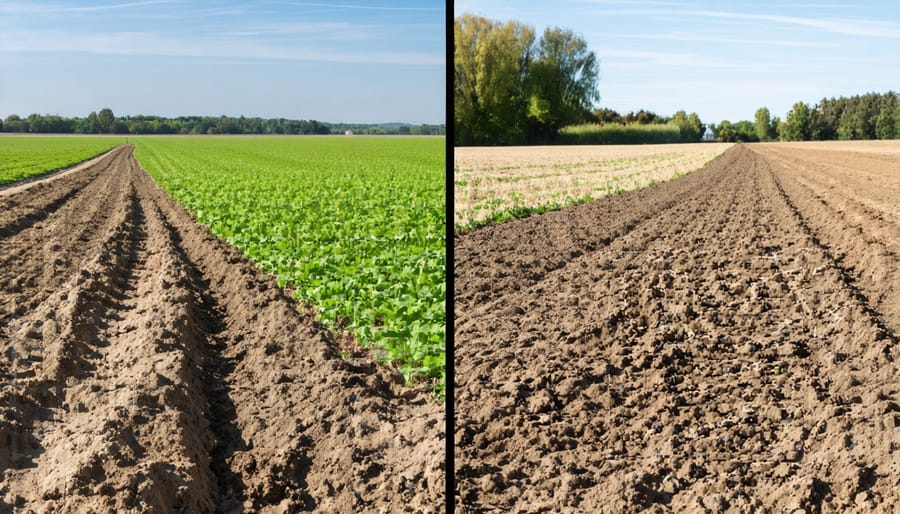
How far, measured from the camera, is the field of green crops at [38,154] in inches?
1183

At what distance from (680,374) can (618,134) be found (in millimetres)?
65385

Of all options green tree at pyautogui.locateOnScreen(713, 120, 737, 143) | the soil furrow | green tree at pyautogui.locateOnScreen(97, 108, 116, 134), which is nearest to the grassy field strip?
the soil furrow

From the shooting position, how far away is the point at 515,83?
52250mm

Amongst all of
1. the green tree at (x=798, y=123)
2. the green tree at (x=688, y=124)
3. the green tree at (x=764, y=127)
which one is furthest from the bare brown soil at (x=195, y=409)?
the green tree at (x=764, y=127)

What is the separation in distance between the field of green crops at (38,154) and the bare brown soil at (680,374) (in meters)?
23.3

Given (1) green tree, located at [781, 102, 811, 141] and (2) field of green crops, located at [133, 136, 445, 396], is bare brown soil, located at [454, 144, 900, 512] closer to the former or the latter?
(2) field of green crops, located at [133, 136, 445, 396]

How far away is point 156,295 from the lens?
26.2 feet

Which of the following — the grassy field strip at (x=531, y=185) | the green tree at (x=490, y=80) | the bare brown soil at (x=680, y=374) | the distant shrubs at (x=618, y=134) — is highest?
the green tree at (x=490, y=80)

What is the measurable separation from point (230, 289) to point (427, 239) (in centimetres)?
241

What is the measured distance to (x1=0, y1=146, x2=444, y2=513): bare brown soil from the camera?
3848mm

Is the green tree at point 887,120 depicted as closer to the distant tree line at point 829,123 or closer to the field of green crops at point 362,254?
the distant tree line at point 829,123

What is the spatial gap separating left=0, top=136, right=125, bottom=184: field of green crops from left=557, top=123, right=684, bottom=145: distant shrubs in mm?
31827

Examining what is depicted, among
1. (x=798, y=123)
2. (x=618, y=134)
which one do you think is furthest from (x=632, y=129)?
(x=798, y=123)

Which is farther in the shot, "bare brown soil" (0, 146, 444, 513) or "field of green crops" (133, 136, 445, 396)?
"field of green crops" (133, 136, 445, 396)
